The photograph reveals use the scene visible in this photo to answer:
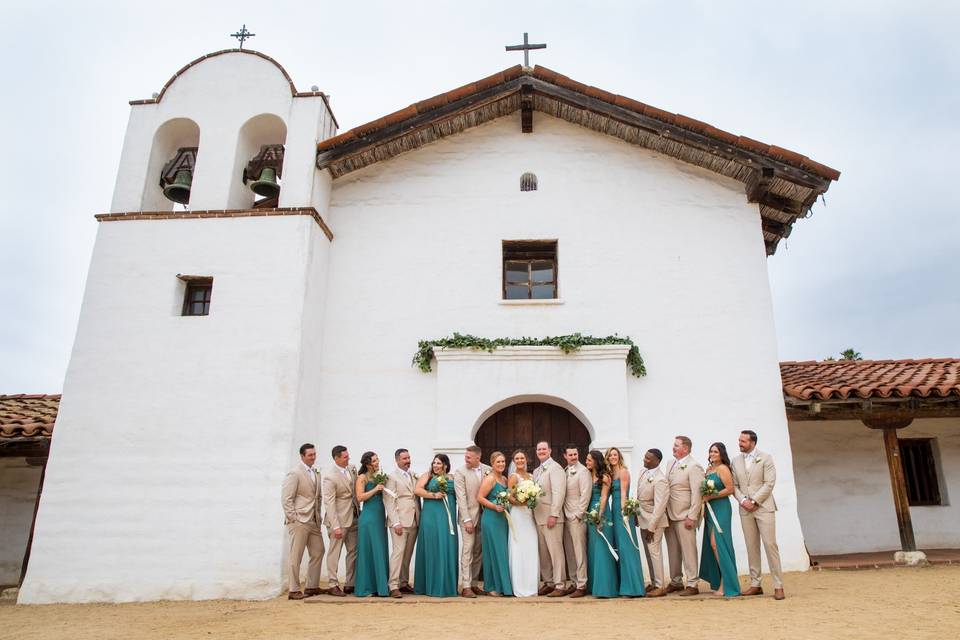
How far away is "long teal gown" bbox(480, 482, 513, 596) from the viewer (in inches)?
290

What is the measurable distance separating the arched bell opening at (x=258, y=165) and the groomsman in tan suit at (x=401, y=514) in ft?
15.3

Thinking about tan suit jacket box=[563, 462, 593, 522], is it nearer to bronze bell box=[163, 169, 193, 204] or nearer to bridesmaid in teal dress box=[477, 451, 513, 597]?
bridesmaid in teal dress box=[477, 451, 513, 597]

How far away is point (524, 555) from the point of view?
293 inches

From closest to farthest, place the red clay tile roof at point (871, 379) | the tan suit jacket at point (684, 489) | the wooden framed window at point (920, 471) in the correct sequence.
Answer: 1. the tan suit jacket at point (684, 489)
2. the red clay tile roof at point (871, 379)
3. the wooden framed window at point (920, 471)

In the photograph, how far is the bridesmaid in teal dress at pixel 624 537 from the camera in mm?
7055

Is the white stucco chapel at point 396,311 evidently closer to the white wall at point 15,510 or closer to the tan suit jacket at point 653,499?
the tan suit jacket at point 653,499

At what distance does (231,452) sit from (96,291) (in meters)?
3.05

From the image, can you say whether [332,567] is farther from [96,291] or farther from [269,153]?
[269,153]

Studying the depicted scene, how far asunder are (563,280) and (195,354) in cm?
514

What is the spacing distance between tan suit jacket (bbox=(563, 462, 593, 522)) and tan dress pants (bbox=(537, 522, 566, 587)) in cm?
19

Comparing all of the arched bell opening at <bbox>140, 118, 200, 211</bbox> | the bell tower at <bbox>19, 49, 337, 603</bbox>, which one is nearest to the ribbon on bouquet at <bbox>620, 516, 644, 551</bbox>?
the bell tower at <bbox>19, 49, 337, 603</bbox>

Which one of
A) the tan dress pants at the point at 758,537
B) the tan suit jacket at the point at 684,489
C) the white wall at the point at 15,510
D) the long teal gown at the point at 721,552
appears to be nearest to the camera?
the tan dress pants at the point at 758,537

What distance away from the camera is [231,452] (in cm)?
848

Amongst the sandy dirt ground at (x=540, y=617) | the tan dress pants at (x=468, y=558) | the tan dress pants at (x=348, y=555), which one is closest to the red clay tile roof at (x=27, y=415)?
the sandy dirt ground at (x=540, y=617)
